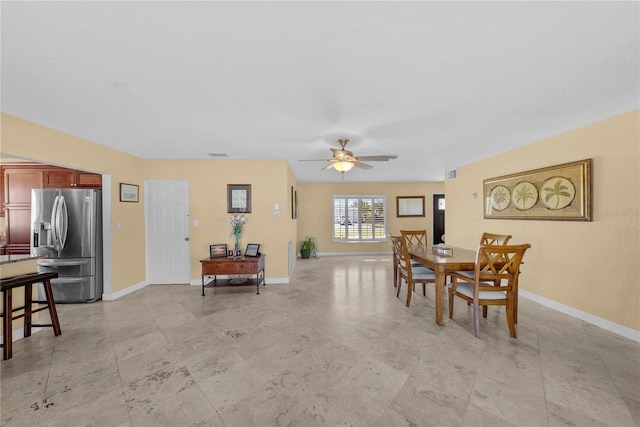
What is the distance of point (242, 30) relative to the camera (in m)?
1.34

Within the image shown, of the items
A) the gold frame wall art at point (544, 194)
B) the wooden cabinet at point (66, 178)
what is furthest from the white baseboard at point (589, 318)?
the wooden cabinet at point (66, 178)

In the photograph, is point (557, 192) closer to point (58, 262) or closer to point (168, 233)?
point (168, 233)

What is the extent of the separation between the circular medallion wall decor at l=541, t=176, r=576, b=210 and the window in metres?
4.40

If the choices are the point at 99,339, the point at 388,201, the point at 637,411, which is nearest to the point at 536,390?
the point at 637,411

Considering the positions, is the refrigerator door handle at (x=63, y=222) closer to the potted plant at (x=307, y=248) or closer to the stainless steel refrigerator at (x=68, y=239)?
the stainless steel refrigerator at (x=68, y=239)

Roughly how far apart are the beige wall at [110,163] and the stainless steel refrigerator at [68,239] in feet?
0.74

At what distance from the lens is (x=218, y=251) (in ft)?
13.1

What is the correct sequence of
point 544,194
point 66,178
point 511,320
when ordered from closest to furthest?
1. point 511,320
2. point 544,194
3. point 66,178

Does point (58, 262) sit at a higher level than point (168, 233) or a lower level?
lower

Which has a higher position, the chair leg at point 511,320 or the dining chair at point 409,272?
the dining chair at point 409,272

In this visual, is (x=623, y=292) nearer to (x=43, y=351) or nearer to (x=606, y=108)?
(x=606, y=108)

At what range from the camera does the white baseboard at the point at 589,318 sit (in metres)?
2.40

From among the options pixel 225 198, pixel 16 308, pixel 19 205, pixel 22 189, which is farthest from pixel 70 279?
pixel 225 198

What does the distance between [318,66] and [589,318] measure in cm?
404
